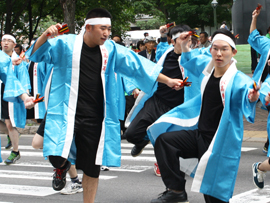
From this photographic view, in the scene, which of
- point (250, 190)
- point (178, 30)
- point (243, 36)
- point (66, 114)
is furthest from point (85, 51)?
point (243, 36)

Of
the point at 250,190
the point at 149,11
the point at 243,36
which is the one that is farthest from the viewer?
the point at 149,11

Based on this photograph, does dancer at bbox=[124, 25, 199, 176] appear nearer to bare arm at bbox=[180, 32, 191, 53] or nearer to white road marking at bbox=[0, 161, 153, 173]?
bare arm at bbox=[180, 32, 191, 53]

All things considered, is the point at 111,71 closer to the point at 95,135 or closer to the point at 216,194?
the point at 95,135

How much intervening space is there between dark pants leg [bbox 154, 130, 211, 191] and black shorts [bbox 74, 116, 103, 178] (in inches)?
22.6

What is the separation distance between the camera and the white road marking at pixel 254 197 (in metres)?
4.84

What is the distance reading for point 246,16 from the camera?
17.4 metres

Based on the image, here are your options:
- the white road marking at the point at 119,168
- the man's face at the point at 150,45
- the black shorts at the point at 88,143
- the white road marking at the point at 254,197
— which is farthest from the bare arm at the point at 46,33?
the man's face at the point at 150,45

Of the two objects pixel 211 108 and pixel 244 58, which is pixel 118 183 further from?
pixel 244 58

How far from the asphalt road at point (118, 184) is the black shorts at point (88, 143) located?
1.02 m

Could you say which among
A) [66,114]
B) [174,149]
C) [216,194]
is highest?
[66,114]

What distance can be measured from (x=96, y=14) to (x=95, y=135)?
1077mm

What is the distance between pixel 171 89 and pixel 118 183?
138 cm

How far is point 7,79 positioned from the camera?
227 inches

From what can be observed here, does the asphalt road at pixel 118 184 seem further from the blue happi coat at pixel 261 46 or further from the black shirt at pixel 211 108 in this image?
the blue happi coat at pixel 261 46
